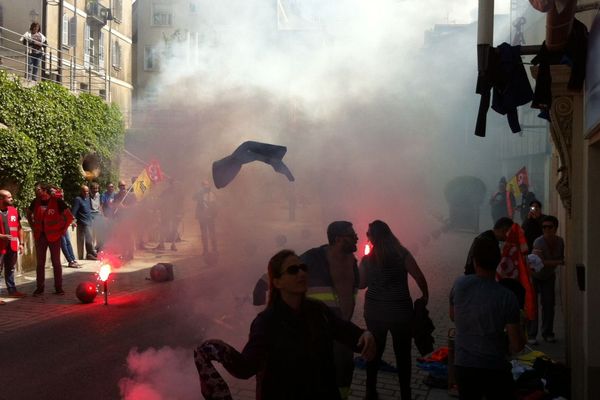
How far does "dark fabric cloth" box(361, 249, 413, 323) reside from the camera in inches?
161

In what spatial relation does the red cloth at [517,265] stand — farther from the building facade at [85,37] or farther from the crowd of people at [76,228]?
the building facade at [85,37]

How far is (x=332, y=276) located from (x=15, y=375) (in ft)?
9.86

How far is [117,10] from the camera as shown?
89.4 feet

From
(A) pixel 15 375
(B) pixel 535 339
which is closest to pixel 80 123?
(A) pixel 15 375

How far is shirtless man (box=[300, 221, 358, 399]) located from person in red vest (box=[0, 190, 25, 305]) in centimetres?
553

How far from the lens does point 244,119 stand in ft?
48.7

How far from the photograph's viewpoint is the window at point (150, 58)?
2994 cm

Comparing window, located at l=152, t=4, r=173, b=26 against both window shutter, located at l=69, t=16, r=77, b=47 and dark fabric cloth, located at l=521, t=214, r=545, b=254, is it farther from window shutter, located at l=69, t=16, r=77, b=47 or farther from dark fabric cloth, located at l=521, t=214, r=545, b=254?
dark fabric cloth, located at l=521, t=214, r=545, b=254

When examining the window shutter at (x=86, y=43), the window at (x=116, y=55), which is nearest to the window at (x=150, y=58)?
the window at (x=116, y=55)

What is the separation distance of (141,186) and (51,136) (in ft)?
8.72

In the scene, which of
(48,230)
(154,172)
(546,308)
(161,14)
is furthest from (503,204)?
(161,14)

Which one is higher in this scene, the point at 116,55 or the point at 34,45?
the point at 116,55

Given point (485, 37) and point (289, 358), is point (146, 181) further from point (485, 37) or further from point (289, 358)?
point (289, 358)

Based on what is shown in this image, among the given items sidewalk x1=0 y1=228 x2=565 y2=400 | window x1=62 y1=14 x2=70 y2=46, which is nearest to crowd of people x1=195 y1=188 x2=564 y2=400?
sidewalk x1=0 y1=228 x2=565 y2=400
